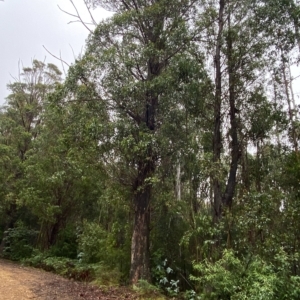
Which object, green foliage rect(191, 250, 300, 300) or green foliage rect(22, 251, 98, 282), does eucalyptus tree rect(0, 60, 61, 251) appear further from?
green foliage rect(191, 250, 300, 300)

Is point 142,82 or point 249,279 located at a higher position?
point 142,82

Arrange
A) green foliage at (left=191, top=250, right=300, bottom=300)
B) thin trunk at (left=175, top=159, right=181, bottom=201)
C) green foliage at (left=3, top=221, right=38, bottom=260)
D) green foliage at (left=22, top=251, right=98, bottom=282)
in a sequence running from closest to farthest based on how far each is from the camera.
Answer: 1. green foliage at (left=191, top=250, right=300, bottom=300)
2. green foliage at (left=22, top=251, right=98, bottom=282)
3. thin trunk at (left=175, top=159, right=181, bottom=201)
4. green foliage at (left=3, top=221, right=38, bottom=260)

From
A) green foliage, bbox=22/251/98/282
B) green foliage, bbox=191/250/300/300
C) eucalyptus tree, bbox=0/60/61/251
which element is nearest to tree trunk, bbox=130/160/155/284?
green foliage, bbox=22/251/98/282

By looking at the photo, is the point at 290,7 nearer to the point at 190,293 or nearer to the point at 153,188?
the point at 153,188

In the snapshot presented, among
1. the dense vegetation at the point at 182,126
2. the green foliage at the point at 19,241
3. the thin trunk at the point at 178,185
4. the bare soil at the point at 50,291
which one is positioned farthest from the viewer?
the green foliage at the point at 19,241

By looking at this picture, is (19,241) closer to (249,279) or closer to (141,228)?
(141,228)

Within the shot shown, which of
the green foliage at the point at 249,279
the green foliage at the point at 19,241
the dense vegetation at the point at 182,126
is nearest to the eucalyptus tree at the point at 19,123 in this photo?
the green foliage at the point at 19,241

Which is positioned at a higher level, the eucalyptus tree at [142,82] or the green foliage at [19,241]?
the eucalyptus tree at [142,82]

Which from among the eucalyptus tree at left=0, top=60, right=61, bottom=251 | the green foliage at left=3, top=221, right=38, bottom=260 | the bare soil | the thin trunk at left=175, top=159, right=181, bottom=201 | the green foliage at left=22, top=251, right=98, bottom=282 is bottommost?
the bare soil

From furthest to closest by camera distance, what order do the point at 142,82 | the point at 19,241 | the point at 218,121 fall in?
the point at 19,241, the point at 218,121, the point at 142,82

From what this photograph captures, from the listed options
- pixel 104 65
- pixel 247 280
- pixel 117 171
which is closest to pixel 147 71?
pixel 104 65

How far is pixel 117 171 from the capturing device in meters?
9.38

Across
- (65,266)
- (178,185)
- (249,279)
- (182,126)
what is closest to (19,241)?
(65,266)

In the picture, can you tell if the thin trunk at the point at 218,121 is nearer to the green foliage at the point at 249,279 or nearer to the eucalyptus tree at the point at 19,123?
the green foliage at the point at 249,279
